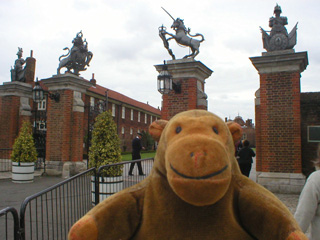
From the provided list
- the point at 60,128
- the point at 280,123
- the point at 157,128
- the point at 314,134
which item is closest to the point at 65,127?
the point at 60,128

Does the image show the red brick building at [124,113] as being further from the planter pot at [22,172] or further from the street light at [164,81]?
the street light at [164,81]

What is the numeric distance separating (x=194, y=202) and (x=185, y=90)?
284 inches

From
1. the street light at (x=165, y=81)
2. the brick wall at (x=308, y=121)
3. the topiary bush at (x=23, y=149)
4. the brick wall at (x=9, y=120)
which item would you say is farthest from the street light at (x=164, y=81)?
the brick wall at (x=9, y=120)

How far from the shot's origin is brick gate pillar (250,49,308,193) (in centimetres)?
810

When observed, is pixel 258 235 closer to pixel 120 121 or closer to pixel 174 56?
pixel 174 56

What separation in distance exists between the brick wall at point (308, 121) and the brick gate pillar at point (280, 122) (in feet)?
1.08

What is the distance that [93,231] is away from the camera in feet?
5.64

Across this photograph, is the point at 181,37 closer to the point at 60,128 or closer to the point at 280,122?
the point at 280,122

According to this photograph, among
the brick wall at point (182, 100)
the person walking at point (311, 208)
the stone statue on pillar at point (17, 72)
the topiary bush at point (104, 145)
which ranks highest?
the stone statue on pillar at point (17, 72)

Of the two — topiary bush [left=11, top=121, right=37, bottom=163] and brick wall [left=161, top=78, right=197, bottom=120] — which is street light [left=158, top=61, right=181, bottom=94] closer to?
brick wall [left=161, top=78, right=197, bottom=120]

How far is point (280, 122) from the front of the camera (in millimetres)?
8312

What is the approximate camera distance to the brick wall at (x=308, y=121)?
26.9 feet

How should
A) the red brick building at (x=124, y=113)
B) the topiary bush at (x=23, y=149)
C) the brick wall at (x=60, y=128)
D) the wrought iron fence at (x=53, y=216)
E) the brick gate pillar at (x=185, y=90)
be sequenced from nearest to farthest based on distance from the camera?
the wrought iron fence at (x=53, y=216) < the brick gate pillar at (x=185, y=90) < the topiary bush at (x=23, y=149) < the brick wall at (x=60, y=128) < the red brick building at (x=124, y=113)

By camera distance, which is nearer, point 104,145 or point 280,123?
point 104,145
